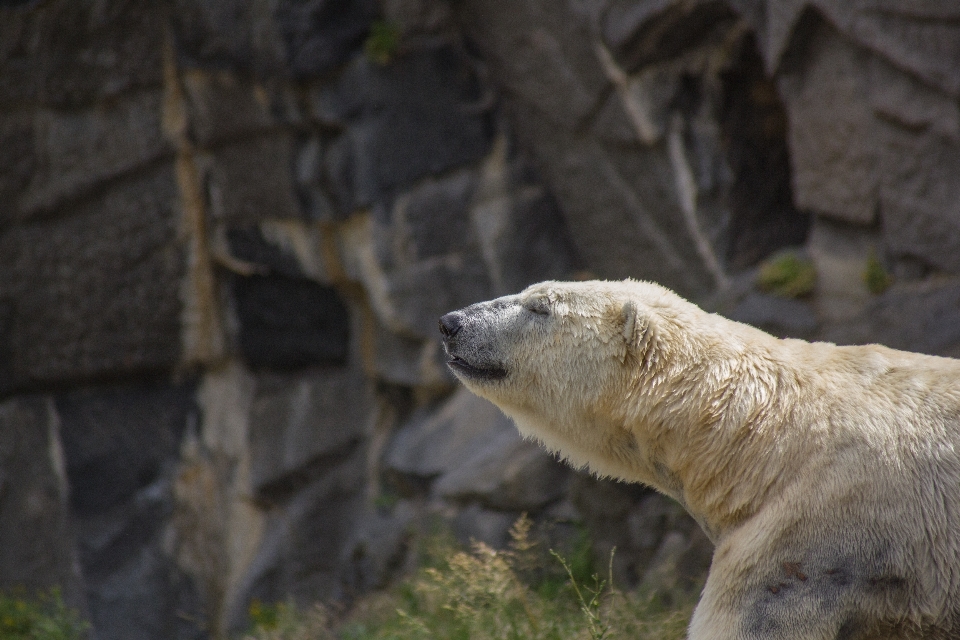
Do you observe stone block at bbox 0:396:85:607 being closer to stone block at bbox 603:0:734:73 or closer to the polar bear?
the polar bear

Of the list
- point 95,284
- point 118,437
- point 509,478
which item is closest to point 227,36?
point 95,284

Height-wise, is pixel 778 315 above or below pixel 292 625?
above

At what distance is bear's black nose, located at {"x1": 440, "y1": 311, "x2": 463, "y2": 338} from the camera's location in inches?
118

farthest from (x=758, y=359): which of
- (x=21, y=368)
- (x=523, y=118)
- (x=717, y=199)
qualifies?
(x=21, y=368)

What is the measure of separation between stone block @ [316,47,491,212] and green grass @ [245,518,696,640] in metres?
3.09

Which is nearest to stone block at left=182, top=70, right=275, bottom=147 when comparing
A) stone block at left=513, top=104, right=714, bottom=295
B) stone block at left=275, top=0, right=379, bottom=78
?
stone block at left=275, top=0, right=379, bottom=78

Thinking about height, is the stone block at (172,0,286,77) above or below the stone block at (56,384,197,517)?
above

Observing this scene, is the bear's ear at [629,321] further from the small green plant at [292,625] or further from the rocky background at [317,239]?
the rocky background at [317,239]

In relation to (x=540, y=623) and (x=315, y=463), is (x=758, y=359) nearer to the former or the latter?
(x=540, y=623)

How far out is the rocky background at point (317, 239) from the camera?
6051mm

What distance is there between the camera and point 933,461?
2234mm

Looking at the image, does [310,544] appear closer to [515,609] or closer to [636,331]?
[515,609]

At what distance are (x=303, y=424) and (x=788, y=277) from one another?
4.30 metres

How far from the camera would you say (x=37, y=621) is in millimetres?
5371
